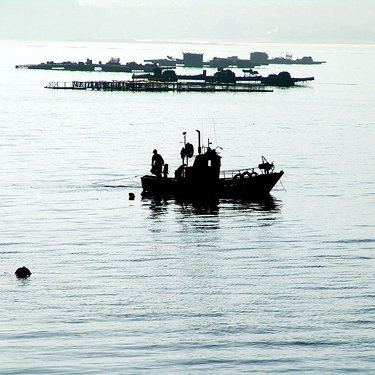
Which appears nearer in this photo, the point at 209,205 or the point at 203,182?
the point at 209,205

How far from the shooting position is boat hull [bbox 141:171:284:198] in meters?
60.6

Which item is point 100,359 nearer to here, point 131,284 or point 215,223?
point 131,284

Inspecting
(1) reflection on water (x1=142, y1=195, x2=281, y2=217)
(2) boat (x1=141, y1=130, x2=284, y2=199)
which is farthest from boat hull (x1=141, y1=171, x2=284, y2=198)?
(1) reflection on water (x1=142, y1=195, x2=281, y2=217)

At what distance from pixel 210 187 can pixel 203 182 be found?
64cm

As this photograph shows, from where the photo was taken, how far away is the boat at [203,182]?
196 feet

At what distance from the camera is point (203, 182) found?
60.2 meters

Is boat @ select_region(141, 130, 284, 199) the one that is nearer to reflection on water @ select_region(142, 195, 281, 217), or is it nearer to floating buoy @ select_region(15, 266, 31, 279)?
reflection on water @ select_region(142, 195, 281, 217)

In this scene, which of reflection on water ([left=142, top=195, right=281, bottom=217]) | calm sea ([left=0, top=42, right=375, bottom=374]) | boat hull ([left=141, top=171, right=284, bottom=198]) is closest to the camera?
calm sea ([left=0, top=42, right=375, bottom=374])

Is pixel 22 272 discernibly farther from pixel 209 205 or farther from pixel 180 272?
pixel 209 205

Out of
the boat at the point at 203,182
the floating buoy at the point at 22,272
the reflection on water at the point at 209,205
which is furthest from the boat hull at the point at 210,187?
the floating buoy at the point at 22,272

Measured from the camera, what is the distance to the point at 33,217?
5556 cm

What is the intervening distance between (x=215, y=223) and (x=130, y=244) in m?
7.27

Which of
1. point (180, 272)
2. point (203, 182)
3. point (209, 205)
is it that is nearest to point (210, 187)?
point (203, 182)

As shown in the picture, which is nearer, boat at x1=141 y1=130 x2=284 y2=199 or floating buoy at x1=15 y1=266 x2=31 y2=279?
floating buoy at x1=15 y1=266 x2=31 y2=279
